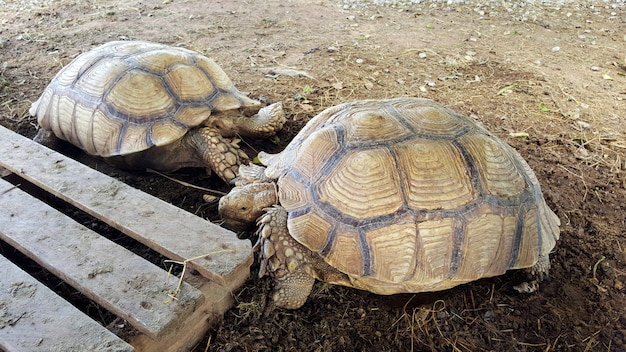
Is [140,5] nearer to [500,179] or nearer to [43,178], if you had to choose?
[43,178]

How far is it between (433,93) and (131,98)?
3.16 metres

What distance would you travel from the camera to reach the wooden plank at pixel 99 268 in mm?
1904

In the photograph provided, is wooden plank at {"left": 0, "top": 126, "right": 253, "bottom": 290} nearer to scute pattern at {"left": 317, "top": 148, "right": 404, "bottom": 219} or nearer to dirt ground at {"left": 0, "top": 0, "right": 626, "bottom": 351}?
dirt ground at {"left": 0, "top": 0, "right": 626, "bottom": 351}

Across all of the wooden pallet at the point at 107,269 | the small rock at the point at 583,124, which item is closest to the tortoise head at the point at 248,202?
the wooden pallet at the point at 107,269

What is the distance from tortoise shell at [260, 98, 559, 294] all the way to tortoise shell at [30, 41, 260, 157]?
1256 mm

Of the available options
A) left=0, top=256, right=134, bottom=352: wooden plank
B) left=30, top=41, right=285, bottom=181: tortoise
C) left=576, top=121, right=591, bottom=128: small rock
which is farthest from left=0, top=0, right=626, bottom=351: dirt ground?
left=0, top=256, right=134, bottom=352: wooden plank

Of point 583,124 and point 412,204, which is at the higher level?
point 412,204

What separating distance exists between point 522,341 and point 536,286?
1.31 ft

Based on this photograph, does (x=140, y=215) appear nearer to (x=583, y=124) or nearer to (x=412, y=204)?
(x=412, y=204)

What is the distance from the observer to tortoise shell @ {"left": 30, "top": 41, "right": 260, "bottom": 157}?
3152 millimetres

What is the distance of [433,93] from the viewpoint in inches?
187

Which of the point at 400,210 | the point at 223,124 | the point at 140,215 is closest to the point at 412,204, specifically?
the point at 400,210

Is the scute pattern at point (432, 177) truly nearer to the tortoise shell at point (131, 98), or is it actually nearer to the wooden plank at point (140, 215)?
the wooden plank at point (140, 215)

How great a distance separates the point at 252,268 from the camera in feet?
8.50
